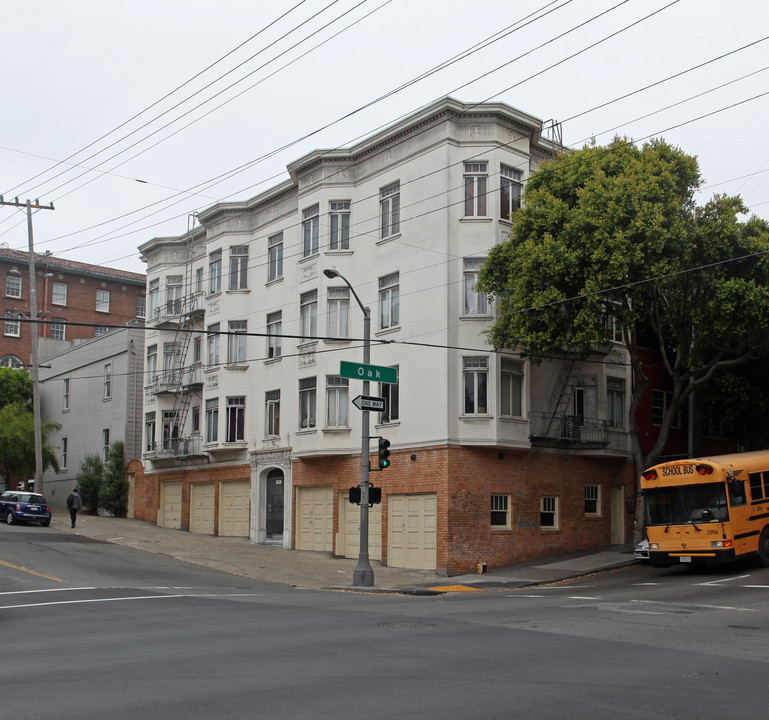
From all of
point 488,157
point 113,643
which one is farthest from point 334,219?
point 113,643

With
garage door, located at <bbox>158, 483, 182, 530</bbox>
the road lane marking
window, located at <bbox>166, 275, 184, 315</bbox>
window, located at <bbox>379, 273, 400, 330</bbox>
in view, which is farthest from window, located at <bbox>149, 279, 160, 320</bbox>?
the road lane marking

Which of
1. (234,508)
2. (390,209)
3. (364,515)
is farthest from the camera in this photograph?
(234,508)

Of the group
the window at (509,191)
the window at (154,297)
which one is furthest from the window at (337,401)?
the window at (154,297)

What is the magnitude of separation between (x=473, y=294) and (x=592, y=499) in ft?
30.6

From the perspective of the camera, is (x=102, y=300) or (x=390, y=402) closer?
(x=390, y=402)

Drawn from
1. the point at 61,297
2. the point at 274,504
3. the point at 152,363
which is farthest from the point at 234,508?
the point at 61,297

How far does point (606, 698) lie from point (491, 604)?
938 cm

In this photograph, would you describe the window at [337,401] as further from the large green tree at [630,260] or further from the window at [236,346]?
the large green tree at [630,260]

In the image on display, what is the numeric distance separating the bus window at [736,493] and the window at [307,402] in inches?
606

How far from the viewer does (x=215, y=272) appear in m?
39.6

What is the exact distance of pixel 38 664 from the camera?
10.6 m

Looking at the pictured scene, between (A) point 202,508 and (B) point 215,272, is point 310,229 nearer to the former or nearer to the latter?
(B) point 215,272

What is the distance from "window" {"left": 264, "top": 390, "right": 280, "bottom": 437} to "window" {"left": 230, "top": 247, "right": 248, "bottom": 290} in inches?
203

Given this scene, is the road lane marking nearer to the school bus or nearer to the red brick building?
the school bus
